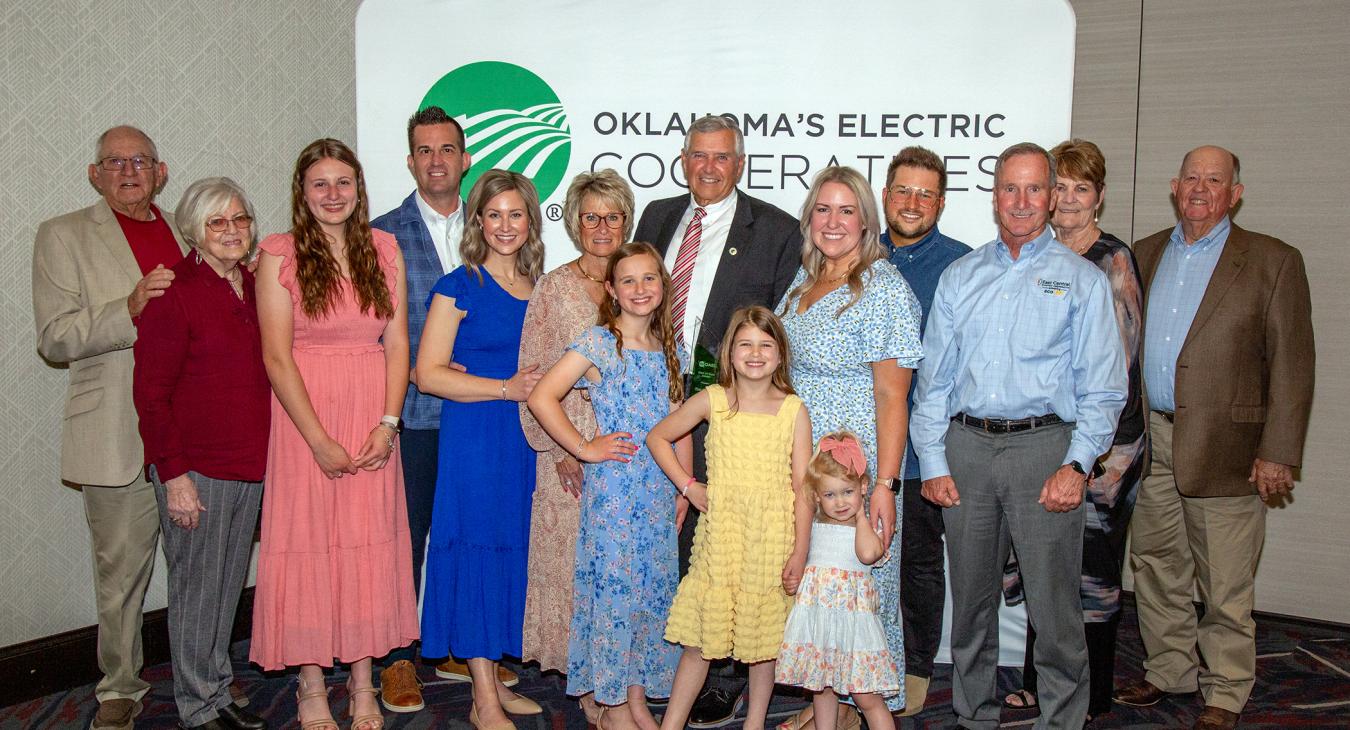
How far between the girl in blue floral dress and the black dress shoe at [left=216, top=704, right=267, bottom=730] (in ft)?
3.74

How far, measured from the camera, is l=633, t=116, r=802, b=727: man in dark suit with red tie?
3.48 metres

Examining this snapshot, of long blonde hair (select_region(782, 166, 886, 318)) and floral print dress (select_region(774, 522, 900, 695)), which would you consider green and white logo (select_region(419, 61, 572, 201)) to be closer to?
long blonde hair (select_region(782, 166, 886, 318))

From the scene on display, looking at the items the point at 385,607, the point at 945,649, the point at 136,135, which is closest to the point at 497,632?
the point at 385,607

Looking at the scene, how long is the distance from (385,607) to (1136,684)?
2774mm

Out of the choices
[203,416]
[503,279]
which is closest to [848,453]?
[503,279]

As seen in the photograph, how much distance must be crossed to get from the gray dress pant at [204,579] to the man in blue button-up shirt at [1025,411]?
2.23 m

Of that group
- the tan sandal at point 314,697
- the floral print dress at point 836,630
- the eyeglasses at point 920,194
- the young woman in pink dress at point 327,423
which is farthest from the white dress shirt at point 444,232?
the floral print dress at point 836,630

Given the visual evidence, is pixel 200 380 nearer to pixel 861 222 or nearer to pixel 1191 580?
pixel 861 222

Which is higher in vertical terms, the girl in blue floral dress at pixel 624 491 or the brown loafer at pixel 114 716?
the girl in blue floral dress at pixel 624 491

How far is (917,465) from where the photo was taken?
3.46m

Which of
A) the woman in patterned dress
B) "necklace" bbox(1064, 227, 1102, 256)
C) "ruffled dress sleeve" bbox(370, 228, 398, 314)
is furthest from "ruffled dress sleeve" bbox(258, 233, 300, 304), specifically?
"necklace" bbox(1064, 227, 1102, 256)

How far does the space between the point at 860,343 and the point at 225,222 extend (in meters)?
2.01

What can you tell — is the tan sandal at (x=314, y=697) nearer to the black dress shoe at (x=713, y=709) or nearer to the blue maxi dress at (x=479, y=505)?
the blue maxi dress at (x=479, y=505)

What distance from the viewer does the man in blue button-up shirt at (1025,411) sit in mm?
2916
